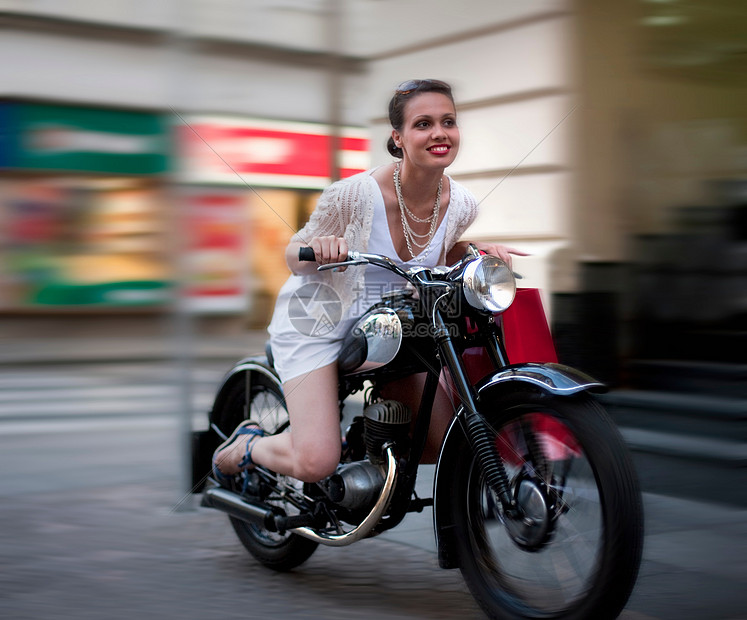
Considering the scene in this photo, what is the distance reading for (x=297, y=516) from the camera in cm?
378

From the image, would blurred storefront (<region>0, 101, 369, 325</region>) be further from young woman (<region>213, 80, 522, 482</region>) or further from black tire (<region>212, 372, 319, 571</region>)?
young woman (<region>213, 80, 522, 482</region>)

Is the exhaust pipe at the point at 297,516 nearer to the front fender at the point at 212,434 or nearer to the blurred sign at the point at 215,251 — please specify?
the front fender at the point at 212,434

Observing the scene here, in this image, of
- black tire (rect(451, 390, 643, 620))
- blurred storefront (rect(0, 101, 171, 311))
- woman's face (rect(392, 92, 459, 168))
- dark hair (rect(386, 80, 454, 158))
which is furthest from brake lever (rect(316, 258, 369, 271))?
blurred storefront (rect(0, 101, 171, 311))

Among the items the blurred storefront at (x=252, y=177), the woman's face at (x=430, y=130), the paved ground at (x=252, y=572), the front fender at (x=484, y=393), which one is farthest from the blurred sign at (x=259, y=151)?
the front fender at (x=484, y=393)

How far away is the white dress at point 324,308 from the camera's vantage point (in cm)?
371

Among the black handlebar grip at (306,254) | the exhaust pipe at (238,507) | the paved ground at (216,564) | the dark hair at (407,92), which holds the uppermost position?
the dark hair at (407,92)

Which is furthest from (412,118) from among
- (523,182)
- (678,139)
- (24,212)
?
(24,212)

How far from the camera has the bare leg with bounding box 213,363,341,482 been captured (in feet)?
12.0

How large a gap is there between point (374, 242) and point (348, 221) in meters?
0.12

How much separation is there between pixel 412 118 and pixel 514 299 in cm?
70

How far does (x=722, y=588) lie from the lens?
12.6 feet

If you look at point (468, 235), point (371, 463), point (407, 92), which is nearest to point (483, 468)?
point (371, 463)

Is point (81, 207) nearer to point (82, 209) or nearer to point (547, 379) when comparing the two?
point (82, 209)

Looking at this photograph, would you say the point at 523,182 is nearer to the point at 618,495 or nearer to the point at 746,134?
the point at 746,134
